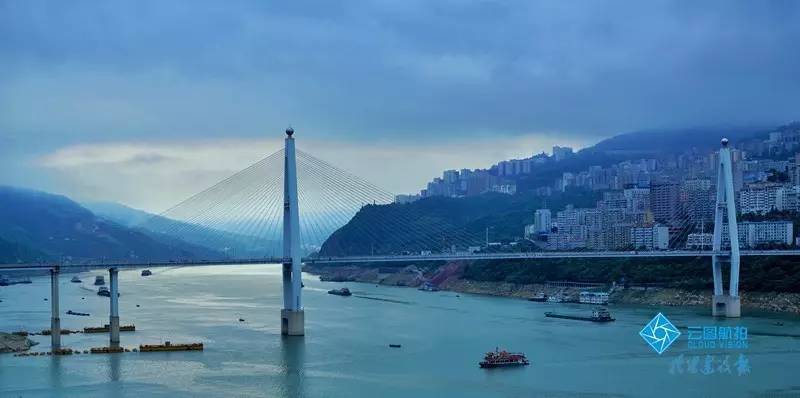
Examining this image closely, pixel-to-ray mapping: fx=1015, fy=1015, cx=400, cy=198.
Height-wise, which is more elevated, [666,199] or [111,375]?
[666,199]

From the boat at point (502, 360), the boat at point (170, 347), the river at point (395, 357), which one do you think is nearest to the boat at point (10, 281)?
the river at point (395, 357)

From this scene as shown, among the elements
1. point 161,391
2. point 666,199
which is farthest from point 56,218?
point 161,391

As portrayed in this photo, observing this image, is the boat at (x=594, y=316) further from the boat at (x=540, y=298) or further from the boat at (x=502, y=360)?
the boat at (x=502, y=360)

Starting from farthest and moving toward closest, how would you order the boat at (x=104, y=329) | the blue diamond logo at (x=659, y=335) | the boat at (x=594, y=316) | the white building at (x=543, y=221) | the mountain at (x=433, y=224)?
the white building at (x=543, y=221) → the mountain at (x=433, y=224) → the boat at (x=594, y=316) → the boat at (x=104, y=329) → the blue diamond logo at (x=659, y=335)

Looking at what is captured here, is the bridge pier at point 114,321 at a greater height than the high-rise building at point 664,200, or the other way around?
the high-rise building at point 664,200

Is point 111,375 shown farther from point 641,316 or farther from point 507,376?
point 641,316

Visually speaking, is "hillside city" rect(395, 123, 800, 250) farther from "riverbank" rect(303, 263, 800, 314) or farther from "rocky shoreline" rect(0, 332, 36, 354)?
"rocky shoreline" rect(0, 332, 36, 354)

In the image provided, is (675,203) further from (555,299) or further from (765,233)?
(555,299)
